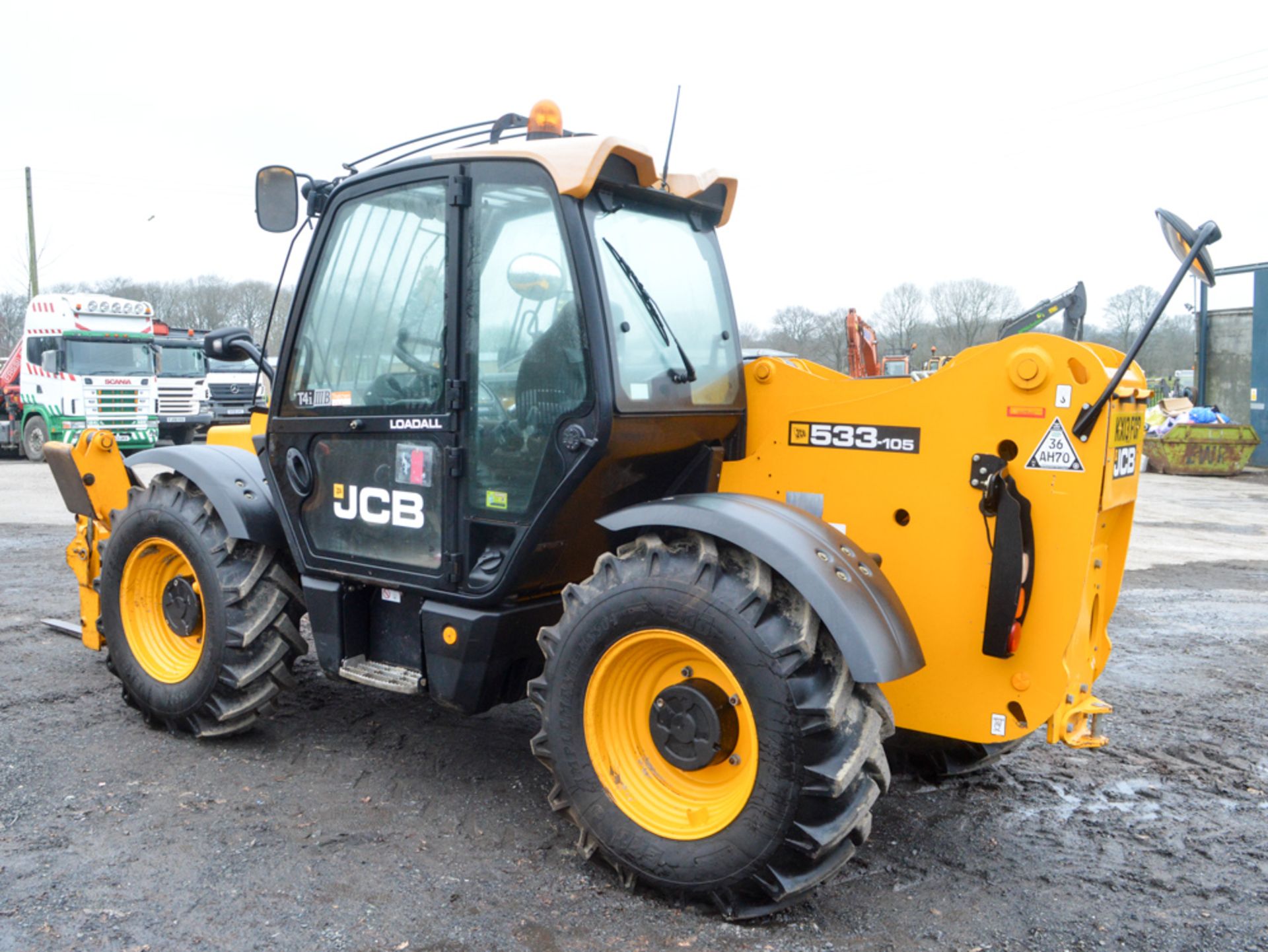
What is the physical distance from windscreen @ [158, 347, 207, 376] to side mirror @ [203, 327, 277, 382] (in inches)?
822

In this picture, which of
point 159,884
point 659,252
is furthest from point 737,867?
point 659,252

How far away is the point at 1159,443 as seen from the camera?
19.5 meters

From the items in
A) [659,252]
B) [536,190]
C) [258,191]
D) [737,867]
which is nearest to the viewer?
[737,867]

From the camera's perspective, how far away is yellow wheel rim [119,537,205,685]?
14.9ft

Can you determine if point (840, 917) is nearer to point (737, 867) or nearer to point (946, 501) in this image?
point (737, 867)

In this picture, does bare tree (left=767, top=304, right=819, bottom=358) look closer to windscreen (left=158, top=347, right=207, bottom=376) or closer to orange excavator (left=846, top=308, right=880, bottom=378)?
orange excavator (left=846, top=308, right=880, bottom=378)

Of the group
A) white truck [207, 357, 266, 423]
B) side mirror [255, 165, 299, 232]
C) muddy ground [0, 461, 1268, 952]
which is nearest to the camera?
muddy ground [0, 461, 1268, 952]

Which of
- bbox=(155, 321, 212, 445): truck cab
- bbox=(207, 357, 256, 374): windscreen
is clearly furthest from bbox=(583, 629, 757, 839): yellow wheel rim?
bbox=(207, 357, 256, 374): windscreen

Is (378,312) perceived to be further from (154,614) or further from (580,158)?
(154,614)

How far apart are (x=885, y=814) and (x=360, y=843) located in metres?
1.88

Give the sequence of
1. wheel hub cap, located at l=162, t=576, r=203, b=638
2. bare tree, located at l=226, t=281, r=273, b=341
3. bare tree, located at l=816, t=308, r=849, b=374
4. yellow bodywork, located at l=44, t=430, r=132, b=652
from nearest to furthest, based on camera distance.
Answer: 1. wheel hub cap, located at l=162, t=576, r=203, b=638
2. yellow bodywork, located at l=44, t=430, r=132, b=652
3. bare tree, located at l=816, t=308, r=849, b=374
4. bare tree, located at l=226, t=281, r=273, b=341

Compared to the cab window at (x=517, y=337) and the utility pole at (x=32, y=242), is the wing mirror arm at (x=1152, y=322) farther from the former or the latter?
the utility pole at (x=32, y=242)

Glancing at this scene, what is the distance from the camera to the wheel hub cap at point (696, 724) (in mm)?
3078

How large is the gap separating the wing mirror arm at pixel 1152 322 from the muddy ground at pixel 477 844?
1.47 metres
